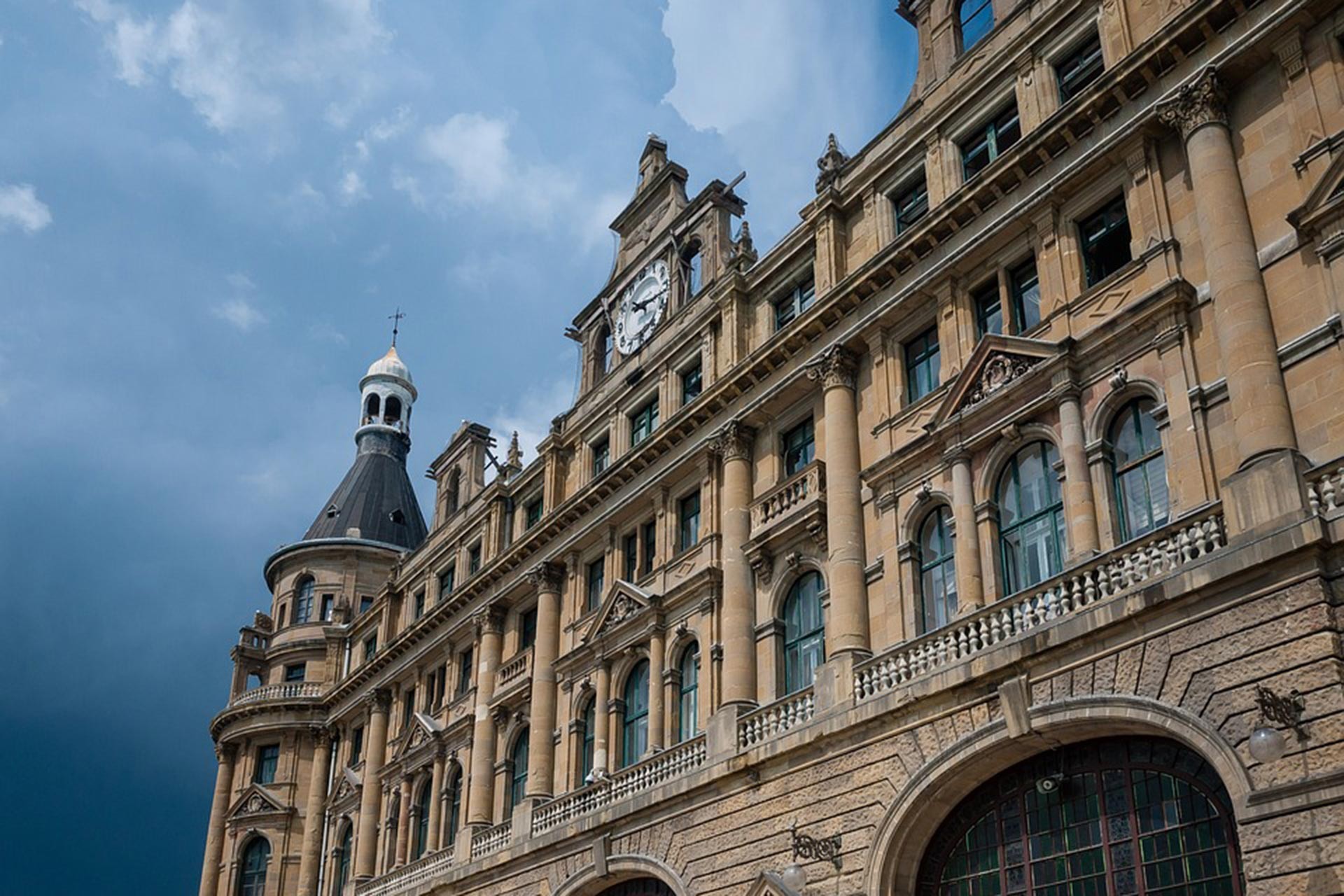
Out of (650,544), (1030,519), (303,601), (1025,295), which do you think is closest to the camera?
(1030,519)

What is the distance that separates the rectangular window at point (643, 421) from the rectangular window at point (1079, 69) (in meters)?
13.9

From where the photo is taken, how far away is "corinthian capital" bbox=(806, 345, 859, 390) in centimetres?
2942

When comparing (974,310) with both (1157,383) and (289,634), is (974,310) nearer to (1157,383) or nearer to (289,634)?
(1157,383)

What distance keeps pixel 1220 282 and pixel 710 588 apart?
45.5 feet

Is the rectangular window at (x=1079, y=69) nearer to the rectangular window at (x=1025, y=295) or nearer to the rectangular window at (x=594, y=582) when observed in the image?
the rectangular window at (x=1025, y=295)

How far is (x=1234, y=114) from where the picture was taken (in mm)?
23031

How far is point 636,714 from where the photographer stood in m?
34.0

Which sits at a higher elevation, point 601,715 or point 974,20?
point 974,20

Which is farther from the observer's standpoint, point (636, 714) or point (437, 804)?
point (437, 804)

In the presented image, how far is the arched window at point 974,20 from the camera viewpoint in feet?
99.0

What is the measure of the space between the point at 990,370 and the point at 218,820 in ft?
129

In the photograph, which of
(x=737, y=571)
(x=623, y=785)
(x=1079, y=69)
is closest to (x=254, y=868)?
(x=623, y=785)

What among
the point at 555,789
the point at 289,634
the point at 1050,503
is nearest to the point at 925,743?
the point at 1050,503

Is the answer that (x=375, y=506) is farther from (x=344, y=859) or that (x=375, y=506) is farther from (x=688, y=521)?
(x=688, y=521)
